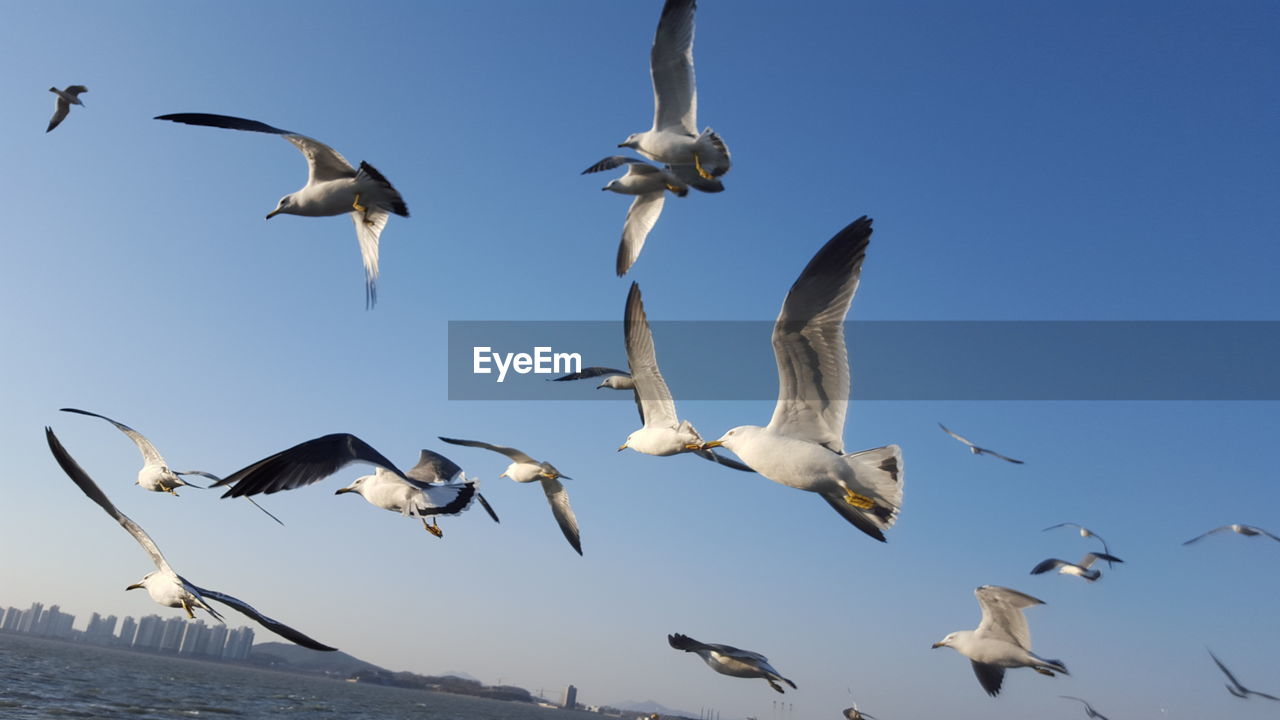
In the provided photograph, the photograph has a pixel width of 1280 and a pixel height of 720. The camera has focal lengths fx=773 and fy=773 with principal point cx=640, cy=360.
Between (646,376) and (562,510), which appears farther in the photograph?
(562,510)

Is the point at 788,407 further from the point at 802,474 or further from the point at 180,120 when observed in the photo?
the point at 180,120

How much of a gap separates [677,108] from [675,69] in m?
0.51

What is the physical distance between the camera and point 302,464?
5.86 m

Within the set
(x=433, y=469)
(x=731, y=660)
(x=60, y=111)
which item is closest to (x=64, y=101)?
(x=60, y=111)

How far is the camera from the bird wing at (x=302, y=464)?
5250 mm

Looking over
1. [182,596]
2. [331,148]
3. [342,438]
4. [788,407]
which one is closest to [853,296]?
[788,407]

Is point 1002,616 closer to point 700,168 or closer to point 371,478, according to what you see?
point 700,168

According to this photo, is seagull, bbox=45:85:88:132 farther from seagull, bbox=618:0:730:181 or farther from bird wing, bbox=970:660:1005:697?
bird wing, bbox=970:660:1005:697

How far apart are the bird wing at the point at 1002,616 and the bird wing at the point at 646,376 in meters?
4.42

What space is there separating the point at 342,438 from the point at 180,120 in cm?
361

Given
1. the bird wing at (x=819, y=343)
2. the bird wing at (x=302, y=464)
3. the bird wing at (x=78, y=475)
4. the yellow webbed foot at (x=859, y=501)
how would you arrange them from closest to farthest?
the bird wing at (x=302, y=464), the bird wing at (x=819, y=343), the yellow webbed foot at (x=859, y=501), the bird wing at (x=78, y=475)

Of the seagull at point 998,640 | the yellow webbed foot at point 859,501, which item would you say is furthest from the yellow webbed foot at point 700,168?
the seagull at point 998,640

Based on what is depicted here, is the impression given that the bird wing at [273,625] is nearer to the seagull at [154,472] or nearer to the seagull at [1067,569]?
the seagull at [154,472]

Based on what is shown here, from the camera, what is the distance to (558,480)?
13336 millimetres
